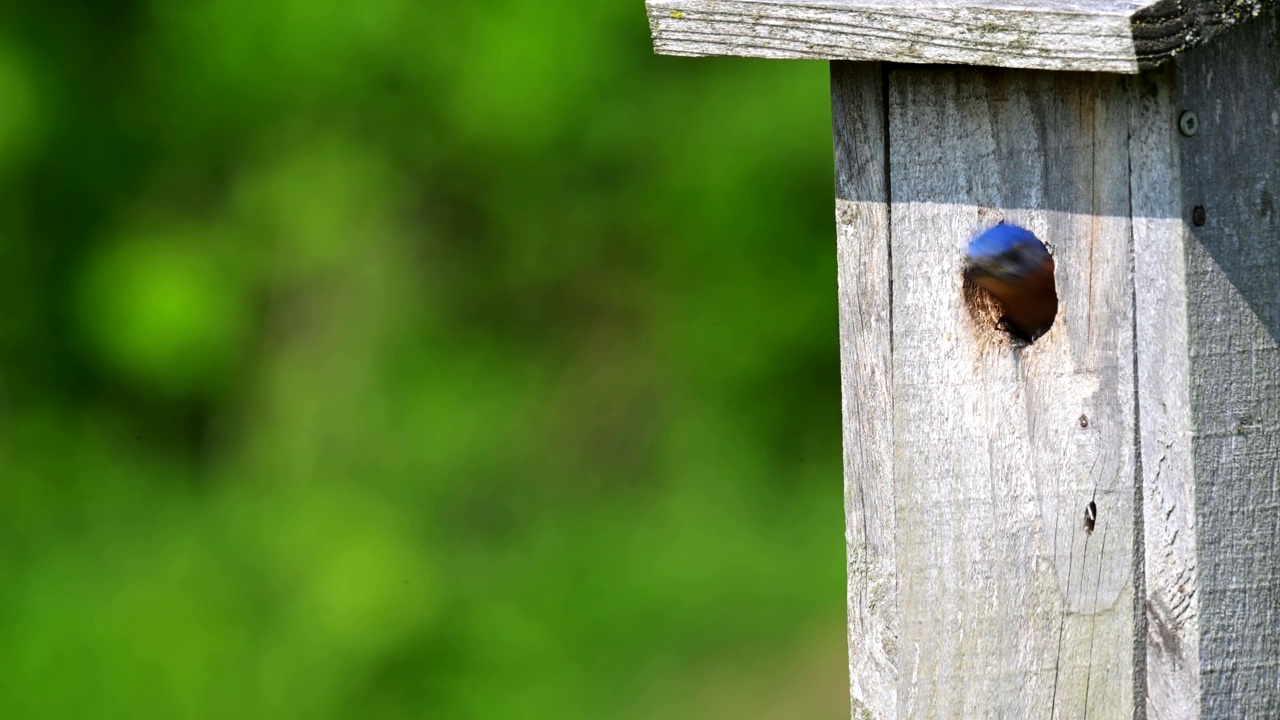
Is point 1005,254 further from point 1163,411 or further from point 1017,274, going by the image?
point 1163,411

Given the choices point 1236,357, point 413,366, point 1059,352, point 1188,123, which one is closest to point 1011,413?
point 1059,352

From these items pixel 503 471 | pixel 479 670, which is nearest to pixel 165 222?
pixel 503 471

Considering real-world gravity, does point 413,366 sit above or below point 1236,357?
below

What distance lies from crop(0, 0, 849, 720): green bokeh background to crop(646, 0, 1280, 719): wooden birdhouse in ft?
11.9

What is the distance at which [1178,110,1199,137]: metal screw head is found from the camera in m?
1.51

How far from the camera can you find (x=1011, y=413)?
1716 mm

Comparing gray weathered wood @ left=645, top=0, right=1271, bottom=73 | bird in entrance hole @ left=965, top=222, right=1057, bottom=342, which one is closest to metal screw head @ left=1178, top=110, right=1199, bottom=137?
gray weathered wood @ left=645, top=0, right=1271, bottom=73

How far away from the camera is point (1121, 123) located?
1558mm

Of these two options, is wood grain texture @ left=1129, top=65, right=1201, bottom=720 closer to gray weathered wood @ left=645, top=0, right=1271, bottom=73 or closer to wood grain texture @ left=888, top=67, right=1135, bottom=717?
wood grain texture @ left=888, top=67, right=1135, bottom=717

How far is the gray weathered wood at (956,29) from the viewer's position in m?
1.40

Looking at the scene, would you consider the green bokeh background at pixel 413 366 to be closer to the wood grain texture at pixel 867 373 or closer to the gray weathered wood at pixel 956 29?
the wood grain texture at pixel 867 373

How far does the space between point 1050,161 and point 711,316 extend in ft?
13.3

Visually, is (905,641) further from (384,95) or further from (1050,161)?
(384,95)

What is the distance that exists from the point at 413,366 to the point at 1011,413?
13.8 ft
